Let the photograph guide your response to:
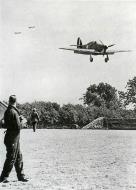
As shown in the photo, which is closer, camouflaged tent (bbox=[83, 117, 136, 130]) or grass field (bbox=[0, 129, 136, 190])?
→ grass field (bbox=[0, 129, 136, 190])

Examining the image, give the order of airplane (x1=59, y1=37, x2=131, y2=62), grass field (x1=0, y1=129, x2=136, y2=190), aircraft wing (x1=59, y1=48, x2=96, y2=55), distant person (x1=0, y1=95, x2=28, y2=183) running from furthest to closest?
airplane (x1=59, y1=37, x2=131, y2=62), aircraft wing (x1=59, y1=48, x2=96, y2=55), distant person (x1=0, y1=95, x2=28, y2=183), grass field (x1=0, y1=129, x2=136, y2=190)

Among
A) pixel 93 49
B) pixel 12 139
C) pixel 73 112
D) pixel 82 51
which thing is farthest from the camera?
pixel 73 112

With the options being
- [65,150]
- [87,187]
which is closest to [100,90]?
[65,150]

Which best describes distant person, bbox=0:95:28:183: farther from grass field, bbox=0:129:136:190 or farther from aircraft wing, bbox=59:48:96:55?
aircraft wing, bbox=59:48:96:55

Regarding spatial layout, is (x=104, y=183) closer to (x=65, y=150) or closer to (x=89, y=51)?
(x=65, y=150)

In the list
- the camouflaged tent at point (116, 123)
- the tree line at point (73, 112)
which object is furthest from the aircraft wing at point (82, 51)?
the tree line at point (73, 112)

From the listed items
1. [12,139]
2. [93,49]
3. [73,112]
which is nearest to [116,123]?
[73,112]

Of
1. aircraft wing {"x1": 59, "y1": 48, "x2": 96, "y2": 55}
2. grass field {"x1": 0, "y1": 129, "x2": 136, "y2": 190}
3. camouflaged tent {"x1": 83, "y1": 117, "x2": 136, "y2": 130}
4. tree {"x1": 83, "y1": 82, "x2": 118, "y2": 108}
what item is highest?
tree {"x1": 83, "y1": 82, "x2": 118, "y2": 108}

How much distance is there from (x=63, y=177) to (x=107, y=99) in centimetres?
11142

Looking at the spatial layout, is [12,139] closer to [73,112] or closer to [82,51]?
[82,51]

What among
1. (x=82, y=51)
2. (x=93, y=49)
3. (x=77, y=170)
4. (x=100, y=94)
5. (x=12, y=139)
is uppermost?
(x=100, y=94)

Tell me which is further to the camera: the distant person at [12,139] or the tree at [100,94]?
the tree at [100,94]

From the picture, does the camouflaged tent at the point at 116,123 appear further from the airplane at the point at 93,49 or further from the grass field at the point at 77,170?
the grass field at the point at 77,170

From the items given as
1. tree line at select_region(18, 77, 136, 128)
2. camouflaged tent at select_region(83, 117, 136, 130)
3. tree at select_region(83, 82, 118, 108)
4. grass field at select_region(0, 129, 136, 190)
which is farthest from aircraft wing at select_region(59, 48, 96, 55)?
tree at select_region(83, 82, 118, 108)
